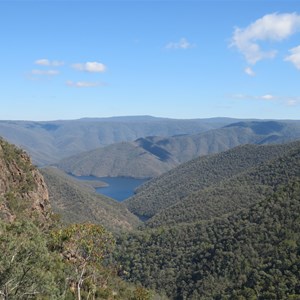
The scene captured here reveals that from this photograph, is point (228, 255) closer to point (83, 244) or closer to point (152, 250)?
point (152, 250)

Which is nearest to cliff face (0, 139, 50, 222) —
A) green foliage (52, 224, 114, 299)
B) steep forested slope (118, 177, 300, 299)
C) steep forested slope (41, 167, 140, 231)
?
green foliage (52, 224, 114, 299)

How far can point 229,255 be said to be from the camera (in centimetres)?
8125

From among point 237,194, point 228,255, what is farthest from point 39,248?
point 237,194

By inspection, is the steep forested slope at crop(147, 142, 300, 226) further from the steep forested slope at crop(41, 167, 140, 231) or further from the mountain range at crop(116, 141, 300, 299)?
the mountain range at crop(116, 141, 300, 299)

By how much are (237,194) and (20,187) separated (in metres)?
93.5

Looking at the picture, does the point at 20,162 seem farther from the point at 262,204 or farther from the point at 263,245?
the point at 262,204

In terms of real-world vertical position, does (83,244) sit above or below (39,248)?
below

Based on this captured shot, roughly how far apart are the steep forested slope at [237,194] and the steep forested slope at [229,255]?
83.1 ft

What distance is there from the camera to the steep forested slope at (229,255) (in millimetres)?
65125

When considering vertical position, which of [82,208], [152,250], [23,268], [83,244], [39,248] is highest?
[39,248]

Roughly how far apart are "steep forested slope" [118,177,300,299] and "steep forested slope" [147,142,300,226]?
2532cm

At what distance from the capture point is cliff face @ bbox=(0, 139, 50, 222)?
176 feet

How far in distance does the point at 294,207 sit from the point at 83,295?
57.6m

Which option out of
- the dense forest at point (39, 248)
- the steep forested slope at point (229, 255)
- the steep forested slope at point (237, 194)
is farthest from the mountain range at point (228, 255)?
the steep forested slope at point (237, 194)
